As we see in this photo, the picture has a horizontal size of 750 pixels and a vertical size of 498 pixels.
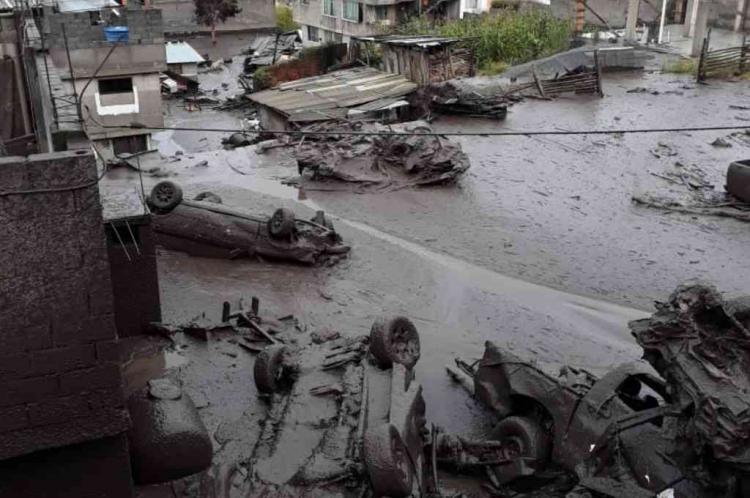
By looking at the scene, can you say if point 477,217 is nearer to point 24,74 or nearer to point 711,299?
point 711,299

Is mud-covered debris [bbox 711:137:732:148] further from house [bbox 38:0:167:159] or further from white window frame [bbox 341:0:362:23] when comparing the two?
white window frame [bbox 341:0:362:23]

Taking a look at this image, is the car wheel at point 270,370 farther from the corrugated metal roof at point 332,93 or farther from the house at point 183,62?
the house at point 183,62

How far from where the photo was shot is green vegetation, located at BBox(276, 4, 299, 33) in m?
62.2

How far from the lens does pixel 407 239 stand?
14469mm

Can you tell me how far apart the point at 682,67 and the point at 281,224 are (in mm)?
21460

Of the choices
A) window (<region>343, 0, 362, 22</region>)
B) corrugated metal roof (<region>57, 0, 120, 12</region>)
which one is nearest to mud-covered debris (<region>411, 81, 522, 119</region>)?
corrugated metal roof (<region>57, 0, 120, 12</region>)

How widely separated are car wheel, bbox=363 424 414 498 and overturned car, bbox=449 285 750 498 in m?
1.67

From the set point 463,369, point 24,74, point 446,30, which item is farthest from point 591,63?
point 463,369

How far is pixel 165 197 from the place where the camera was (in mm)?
12773

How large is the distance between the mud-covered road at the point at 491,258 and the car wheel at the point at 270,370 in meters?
0.29

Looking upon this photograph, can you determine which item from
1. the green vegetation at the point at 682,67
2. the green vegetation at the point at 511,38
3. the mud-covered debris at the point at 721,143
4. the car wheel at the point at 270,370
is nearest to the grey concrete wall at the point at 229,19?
the green vegetation at the point at 511,38

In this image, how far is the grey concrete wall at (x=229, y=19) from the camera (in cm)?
5831

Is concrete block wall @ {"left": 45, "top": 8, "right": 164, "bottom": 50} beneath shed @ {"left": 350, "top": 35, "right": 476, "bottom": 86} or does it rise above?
above

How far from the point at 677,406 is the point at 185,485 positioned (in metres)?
4.28
